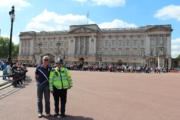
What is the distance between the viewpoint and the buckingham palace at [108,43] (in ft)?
240

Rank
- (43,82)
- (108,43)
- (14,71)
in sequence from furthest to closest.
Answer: (108,43)
(14,71)
(43,82)

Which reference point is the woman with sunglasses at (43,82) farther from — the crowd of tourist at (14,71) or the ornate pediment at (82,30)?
the ornate pediment at (82,30)

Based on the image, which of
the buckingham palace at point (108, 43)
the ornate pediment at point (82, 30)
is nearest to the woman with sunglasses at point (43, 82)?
the buckingham palace at point (108, 43)

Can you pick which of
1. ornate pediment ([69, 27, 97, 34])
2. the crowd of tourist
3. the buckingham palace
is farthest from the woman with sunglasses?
ornate pediment ([69, 27, 97, 34])

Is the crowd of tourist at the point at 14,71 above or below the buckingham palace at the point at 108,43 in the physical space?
below

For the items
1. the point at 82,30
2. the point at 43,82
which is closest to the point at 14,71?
the point at 43,82

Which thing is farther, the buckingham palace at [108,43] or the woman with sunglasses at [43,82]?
the buckingham palace at [108,43]

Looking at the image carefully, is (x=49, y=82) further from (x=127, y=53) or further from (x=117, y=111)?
(x=127, y=53)

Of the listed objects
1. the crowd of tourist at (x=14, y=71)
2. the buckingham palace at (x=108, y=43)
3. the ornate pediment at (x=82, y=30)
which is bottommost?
the crowd of tourist at (x=14, y=71)

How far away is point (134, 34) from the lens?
3022 inches

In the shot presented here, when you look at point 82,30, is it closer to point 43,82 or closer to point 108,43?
point 108,43

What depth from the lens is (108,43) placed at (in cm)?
8106

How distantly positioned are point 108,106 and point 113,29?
74.6 meters

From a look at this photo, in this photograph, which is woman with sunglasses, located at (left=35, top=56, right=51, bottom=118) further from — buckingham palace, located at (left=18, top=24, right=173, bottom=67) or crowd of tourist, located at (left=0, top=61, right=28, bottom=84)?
buckingham palace, located at (left=18, top=24, right=173, bottom=67)
